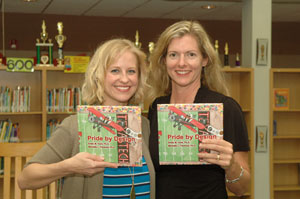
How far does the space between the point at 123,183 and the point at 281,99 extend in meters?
4.15

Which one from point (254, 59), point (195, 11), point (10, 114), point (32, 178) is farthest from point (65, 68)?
point (195, 11)

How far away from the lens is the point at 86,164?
1.59m

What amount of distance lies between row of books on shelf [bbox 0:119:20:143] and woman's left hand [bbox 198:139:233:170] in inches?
139

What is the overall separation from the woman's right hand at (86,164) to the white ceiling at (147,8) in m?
5.49

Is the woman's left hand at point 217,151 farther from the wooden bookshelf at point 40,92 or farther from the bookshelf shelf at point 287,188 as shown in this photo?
the bookshelf shelf at point 287,188

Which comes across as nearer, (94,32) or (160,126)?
(160,126)

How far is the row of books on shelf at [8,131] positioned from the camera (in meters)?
4.64

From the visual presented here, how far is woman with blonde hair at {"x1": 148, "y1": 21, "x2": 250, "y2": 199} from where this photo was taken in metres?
1.85

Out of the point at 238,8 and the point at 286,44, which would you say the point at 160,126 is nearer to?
the point at 238,8

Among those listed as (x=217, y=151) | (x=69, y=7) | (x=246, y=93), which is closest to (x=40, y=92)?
(x=246, y=93)

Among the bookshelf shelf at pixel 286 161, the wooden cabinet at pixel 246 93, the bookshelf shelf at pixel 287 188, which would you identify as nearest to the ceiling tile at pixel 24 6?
the wooden cabinet at pixel 246 93

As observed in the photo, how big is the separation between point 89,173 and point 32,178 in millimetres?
247

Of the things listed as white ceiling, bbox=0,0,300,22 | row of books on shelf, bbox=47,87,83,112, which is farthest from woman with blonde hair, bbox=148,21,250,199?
white ceiling, bbox=0,0,300,22

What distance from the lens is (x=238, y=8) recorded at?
24.2 ft
